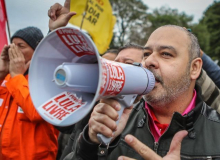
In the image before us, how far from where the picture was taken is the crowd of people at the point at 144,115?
131cm

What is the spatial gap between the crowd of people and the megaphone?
0.14m

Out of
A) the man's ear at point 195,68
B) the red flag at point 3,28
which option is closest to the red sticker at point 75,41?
the man's ear at point 195,68

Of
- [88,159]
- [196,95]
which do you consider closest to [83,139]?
[88,159]

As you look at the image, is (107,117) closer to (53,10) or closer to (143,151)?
(143,151)

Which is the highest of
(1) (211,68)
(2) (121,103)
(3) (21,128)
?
(2) (121,103)

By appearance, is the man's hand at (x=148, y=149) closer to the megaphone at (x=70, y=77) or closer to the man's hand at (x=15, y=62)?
the megaphone at (x=70, y=77)

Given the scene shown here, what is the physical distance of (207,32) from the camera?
35.7 metres

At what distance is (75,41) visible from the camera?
3.49ft

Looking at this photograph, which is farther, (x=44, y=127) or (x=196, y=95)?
(x=44, y=127)

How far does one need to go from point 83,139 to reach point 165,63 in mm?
691

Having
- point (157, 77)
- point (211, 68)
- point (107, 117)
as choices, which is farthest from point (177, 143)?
point (211, 68)

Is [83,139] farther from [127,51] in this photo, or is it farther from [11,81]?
[127,51]

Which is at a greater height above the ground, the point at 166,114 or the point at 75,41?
the point at 75,41

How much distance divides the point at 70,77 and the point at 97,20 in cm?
401
